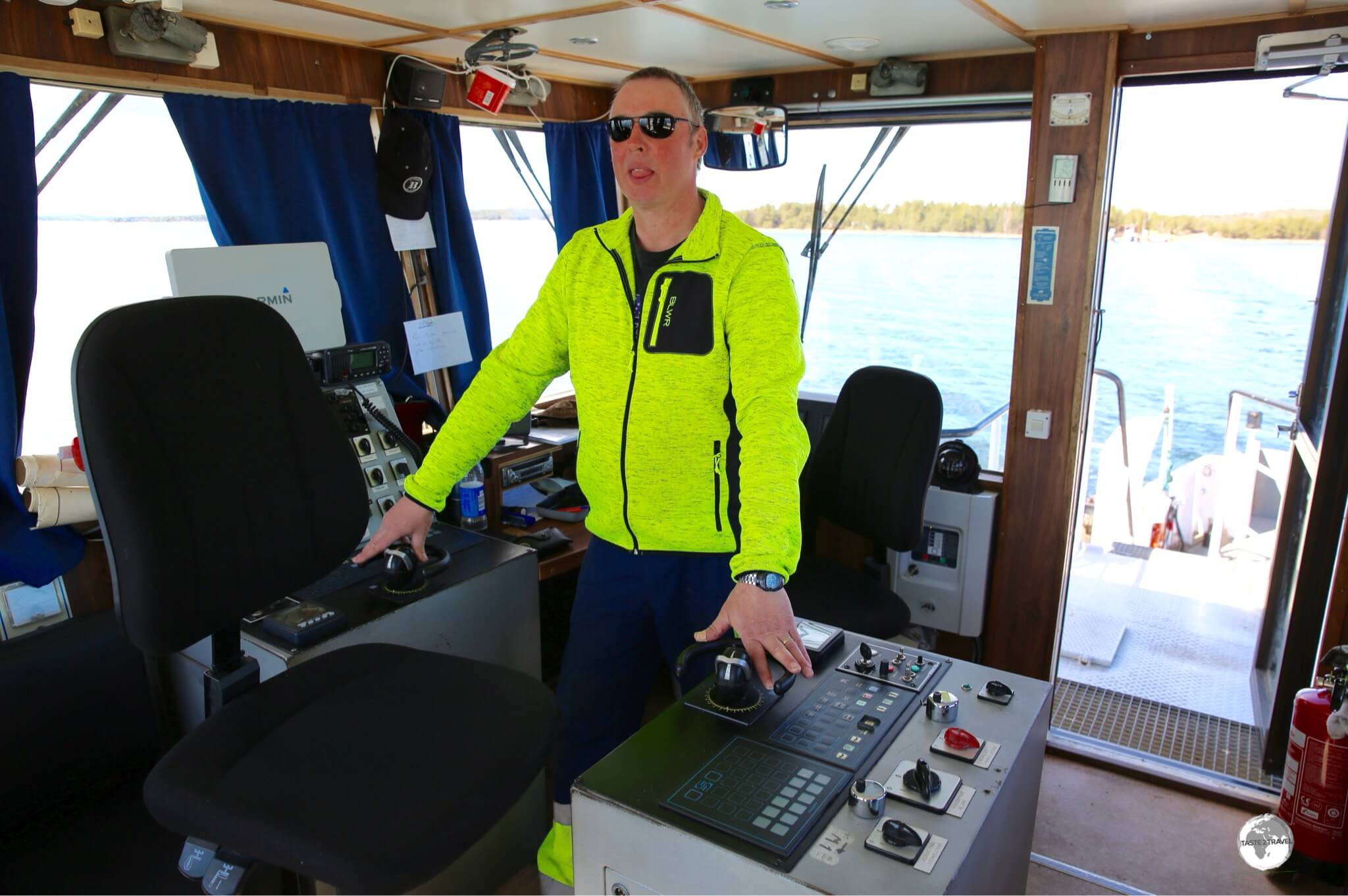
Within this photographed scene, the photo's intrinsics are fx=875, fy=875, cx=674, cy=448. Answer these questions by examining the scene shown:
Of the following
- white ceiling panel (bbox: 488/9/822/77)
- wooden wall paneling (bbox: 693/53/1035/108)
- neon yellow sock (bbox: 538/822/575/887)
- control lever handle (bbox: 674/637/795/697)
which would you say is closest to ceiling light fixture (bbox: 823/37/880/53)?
white ceiling panel (bbox: 488/9/822/77)

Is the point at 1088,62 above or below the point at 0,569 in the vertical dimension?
above

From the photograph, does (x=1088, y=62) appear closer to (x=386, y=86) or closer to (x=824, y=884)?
(x=386, y=86)

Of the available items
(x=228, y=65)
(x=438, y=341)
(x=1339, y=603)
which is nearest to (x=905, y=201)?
(x=438, y=341)

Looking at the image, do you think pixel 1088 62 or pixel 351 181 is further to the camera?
pixel 351 181

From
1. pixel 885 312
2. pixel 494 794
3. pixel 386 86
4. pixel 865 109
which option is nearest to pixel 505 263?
pixel 386 86

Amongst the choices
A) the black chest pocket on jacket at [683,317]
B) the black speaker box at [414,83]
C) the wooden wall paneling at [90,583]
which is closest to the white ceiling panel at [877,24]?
the black chest pocket on jacket at [683,317]

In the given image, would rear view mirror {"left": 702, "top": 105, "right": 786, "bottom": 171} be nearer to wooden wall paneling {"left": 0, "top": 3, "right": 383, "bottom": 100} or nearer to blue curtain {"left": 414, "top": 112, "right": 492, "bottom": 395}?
blue curtain {"left": 414, "top": 112, "right": 492, "bottom": 395}

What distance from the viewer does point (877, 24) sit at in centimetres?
225

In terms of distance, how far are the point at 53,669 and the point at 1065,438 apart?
2594mm

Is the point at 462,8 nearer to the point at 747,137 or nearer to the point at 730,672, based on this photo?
the point at 747,137

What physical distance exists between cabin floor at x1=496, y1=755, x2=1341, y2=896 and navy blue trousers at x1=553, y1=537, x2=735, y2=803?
595mm

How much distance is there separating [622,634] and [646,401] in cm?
46

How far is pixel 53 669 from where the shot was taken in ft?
5.79

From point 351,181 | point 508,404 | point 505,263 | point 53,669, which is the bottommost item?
point 53,669
